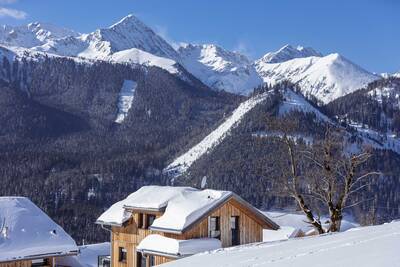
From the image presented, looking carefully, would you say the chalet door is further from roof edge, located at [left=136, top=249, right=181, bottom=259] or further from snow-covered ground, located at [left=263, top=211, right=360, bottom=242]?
snow-covered ground, located at [left=263, top=211, right=360, bottom=242]

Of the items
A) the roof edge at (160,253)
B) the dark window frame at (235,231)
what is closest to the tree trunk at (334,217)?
the roof edge at (160,253)

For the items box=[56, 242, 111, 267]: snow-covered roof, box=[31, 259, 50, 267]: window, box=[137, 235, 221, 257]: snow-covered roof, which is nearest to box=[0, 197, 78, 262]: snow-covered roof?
box=[31, 259, 50, 267]: window

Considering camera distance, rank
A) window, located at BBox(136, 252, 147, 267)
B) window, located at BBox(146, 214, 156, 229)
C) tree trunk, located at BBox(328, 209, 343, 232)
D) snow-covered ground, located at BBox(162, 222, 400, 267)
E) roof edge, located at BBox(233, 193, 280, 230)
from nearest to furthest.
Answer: snow-covered ground, located at BBox(162, 222, 400, 267)
tree trunk, located at BBox(328, 209, 343, 232)
roof edge, located at BBox(233, 193, 280, 230)
window, located at BBox(146, 214, 156, 229)
window, located at BBox(136, 252, 147, 267)

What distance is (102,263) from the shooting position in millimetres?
44375

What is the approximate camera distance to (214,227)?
33.3 meters

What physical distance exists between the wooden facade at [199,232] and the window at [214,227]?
0.56 ft

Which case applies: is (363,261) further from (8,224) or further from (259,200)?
(259,200)

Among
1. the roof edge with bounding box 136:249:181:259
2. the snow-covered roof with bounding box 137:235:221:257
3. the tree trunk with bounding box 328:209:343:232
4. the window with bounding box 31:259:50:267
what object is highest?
the tree trunk with bounding box 328:209:343:232

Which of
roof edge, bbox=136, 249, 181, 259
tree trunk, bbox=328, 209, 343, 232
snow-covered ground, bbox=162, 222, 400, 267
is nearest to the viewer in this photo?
snow-covered ground, bbox=162, 222, 400, 267

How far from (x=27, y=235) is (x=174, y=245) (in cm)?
794

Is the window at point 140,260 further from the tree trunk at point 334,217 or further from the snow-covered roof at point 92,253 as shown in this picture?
the snow-covered roof at point 92,253

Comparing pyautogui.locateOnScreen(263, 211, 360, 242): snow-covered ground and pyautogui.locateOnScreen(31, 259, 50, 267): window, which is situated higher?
pyautogui.locateOnScreen(31, 259, 50, 267): window

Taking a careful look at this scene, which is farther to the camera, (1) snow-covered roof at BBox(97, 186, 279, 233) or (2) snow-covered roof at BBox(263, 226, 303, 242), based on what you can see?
(2) snow-covered roof at BBox(263, 226, 303, 242)

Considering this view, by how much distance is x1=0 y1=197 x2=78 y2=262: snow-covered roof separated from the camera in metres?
30.5
